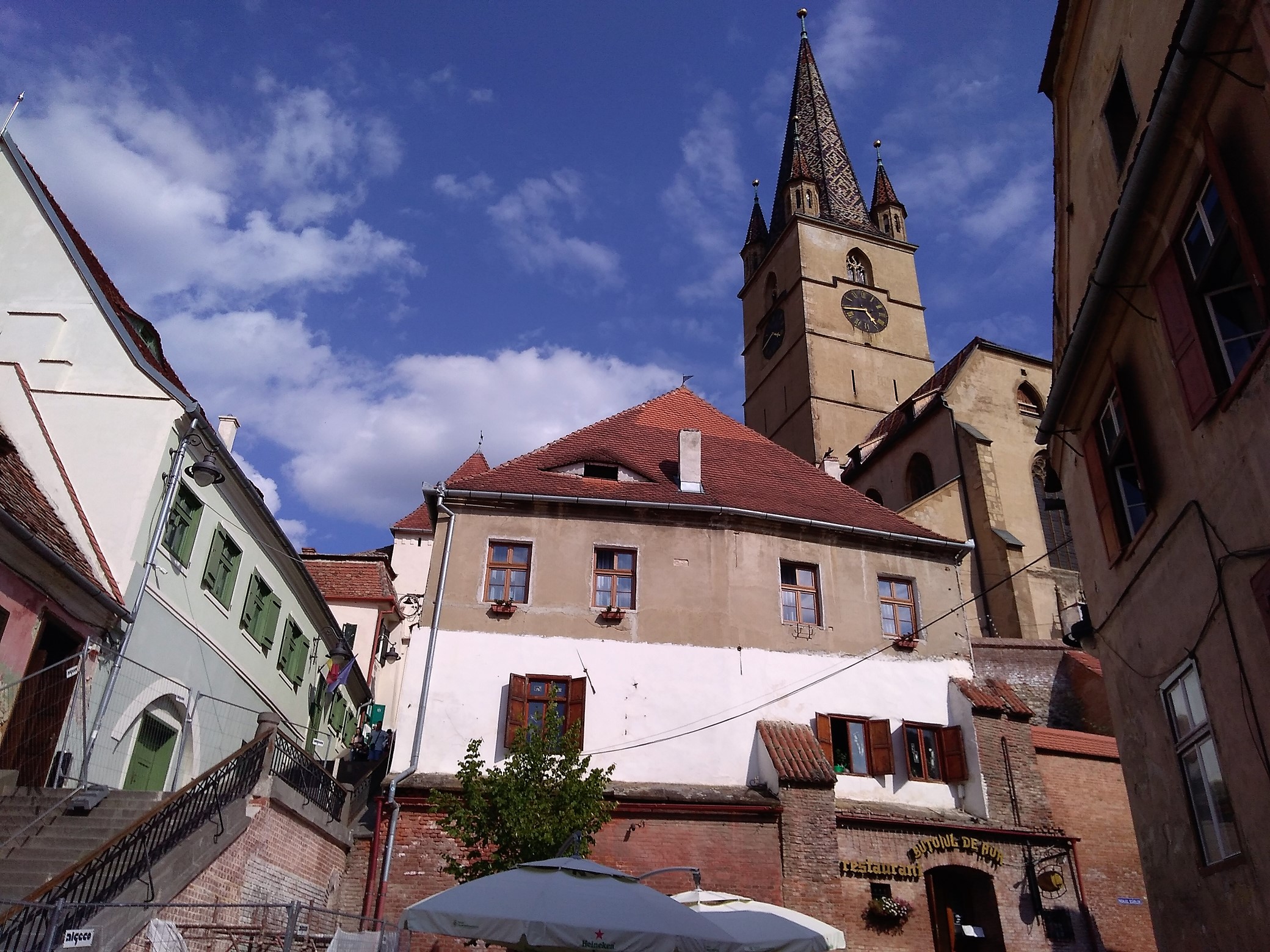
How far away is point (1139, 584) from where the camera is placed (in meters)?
9.80

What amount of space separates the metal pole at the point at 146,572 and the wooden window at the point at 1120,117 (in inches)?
537

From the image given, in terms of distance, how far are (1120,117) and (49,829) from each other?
47.3ft

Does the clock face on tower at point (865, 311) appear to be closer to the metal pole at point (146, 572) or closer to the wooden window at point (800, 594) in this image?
the wooden window at point (800, 594)

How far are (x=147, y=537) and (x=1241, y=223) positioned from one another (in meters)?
14.3

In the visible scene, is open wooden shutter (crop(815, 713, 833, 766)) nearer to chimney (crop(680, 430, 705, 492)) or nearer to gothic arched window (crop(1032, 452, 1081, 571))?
chimney (crop(680, 430, 705, 492))

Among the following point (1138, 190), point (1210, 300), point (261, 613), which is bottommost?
point (1210, 300)

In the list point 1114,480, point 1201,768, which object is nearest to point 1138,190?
point 1114,480

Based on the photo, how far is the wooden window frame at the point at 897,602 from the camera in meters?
19.6

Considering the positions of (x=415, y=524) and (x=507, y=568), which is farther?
(x=415, y=524)

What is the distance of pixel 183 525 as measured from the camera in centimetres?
1595

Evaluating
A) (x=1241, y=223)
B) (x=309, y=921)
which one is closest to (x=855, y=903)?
(x=309, y=921)

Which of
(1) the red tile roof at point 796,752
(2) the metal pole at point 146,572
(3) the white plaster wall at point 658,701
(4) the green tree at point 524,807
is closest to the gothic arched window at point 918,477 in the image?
(3) the white plaster wall at point 658,701

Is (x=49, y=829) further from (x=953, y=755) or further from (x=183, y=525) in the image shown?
(x=953, y=755)

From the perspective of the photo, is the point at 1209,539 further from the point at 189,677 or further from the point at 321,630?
the point at 321,630
